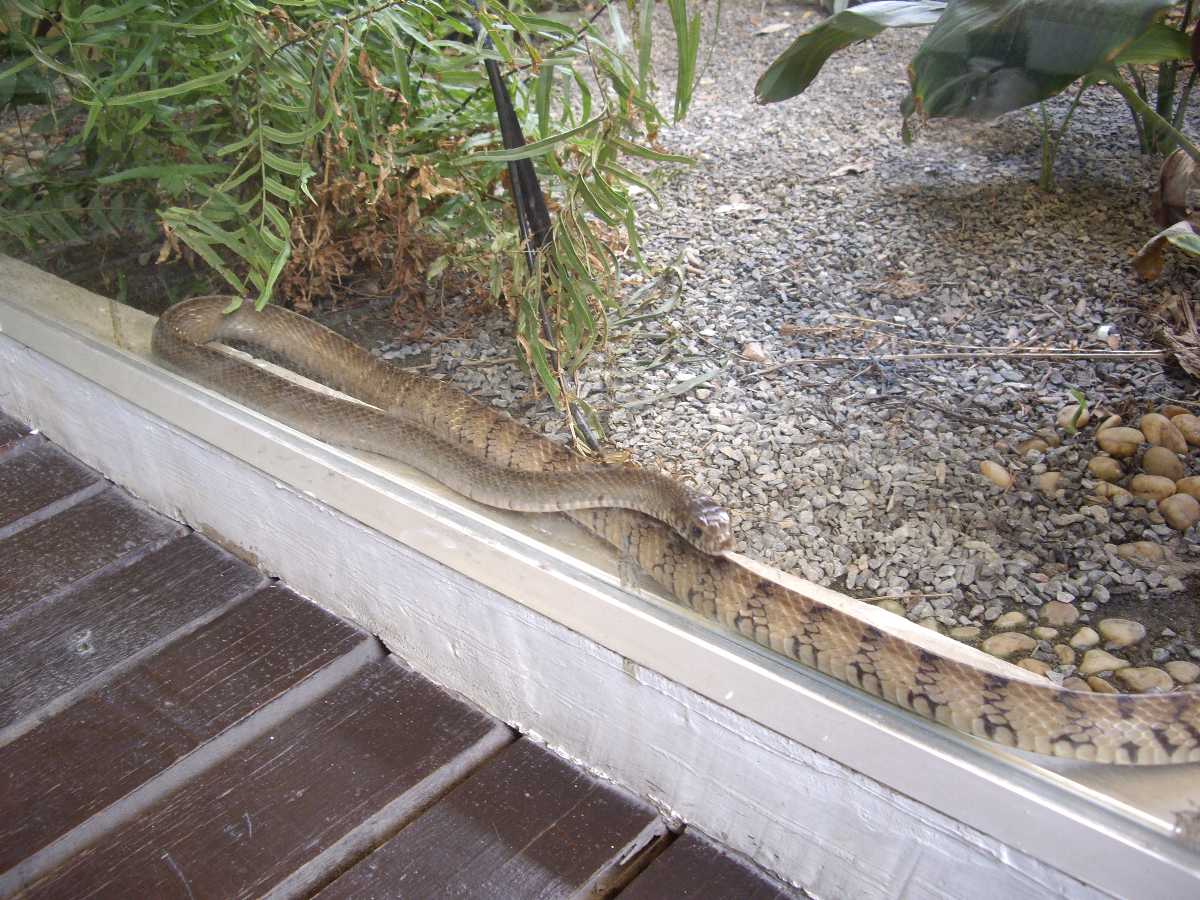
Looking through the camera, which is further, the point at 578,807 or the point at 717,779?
the point at 578,807

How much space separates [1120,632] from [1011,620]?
121 millimetres

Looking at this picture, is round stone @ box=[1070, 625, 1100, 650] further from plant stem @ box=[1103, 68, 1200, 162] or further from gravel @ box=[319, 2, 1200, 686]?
plant stem @ box=[1103, 68, 1200, 162]

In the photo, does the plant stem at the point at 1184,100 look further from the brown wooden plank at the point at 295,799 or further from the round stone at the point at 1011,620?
the brown wooden plank at the point at 295,799

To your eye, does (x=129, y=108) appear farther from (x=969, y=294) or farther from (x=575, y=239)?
(x=969, y=294)

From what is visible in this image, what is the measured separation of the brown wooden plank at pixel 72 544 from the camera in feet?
6.41

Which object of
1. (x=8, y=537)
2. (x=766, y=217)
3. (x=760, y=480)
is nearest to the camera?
(x=760, y=480)

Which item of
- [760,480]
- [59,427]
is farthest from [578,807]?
[59,427]

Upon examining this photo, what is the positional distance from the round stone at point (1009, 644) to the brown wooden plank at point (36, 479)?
1976mm

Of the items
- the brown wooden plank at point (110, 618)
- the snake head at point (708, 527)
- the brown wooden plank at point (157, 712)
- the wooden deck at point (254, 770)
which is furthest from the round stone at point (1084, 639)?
the brown wooden plank at point (110, 618)

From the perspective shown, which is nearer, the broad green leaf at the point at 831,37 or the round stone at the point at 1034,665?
the round stone at the point at 1034,665

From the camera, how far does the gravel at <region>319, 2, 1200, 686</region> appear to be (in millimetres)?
1285

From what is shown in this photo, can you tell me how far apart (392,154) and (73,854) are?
4.48 feet

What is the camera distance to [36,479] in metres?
2.27

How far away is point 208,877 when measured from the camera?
4.65 ft
